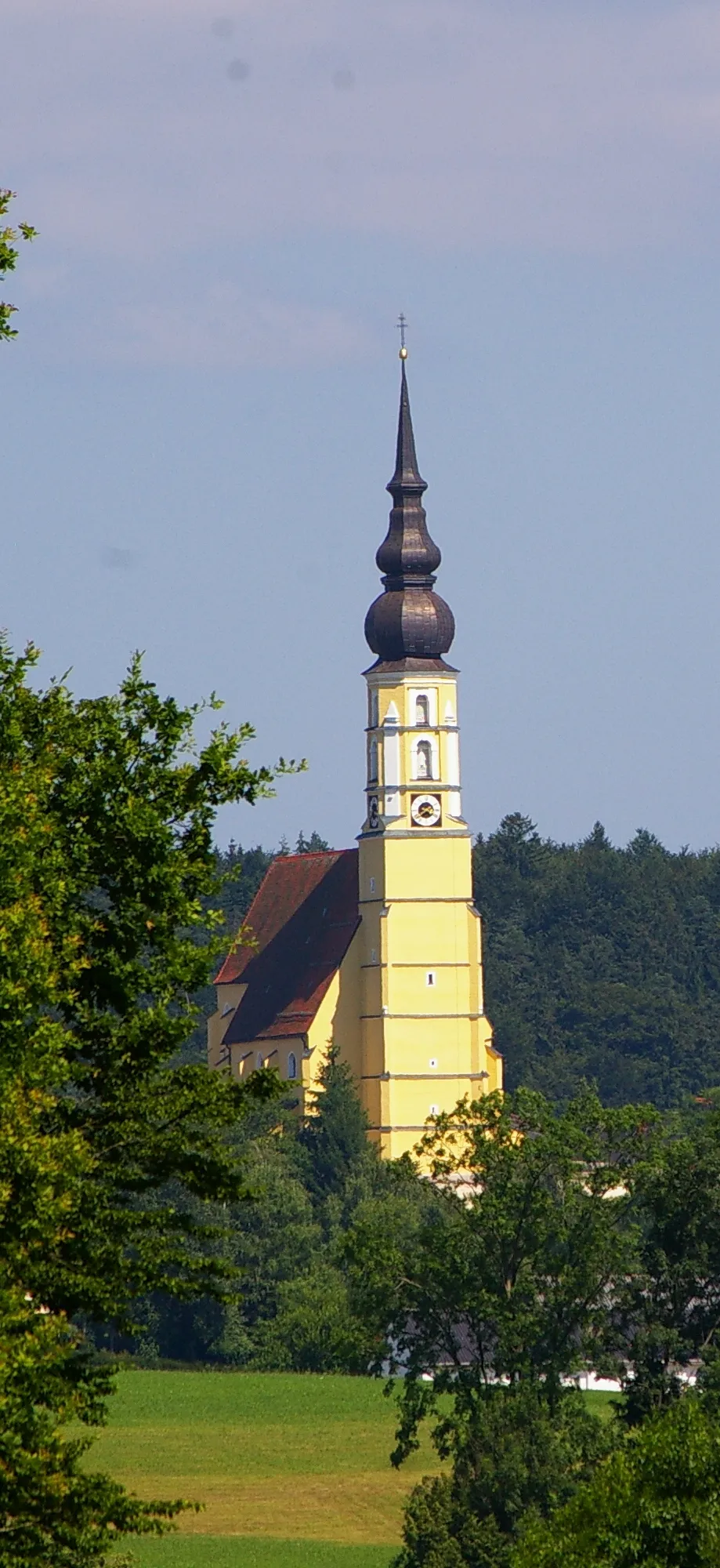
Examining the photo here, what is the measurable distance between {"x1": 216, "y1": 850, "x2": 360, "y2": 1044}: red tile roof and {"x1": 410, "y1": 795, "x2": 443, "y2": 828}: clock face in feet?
15.0

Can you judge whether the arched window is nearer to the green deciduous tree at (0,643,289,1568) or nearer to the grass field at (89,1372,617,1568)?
the grass field at (89,1372,617,1568)

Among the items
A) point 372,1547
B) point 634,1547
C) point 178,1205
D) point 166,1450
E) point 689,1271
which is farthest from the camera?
point 178,1205

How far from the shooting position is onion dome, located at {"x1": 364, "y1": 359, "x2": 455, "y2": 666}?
369 ft

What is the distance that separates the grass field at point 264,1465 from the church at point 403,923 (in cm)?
3582

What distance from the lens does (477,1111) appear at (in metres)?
49.5

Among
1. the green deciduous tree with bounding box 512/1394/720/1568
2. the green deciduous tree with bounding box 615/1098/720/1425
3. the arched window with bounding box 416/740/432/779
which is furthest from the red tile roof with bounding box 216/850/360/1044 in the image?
the green deciduous tree with bounding box 512/1394/720/1568

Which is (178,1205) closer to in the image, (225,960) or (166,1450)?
(166,1450)

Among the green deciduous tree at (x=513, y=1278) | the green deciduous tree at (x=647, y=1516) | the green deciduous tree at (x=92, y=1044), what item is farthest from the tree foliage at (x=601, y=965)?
the green deciduous tree at (x=92, y=1044)

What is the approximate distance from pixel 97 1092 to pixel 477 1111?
3169 centimetres

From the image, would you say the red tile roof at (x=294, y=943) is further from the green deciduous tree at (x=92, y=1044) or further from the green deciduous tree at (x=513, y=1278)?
the green deciduous tree at (x=92, y=1044)

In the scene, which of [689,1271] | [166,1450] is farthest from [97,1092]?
[166,1450]

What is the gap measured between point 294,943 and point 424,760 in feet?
34.1

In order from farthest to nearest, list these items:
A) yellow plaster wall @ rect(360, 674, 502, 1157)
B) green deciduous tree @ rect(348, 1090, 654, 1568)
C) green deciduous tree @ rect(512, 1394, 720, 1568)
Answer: yellow plaster wall @ rect(360, 674, 502, 1157) < green deciduous tree @ rect(348, 1090, 654, 1568) < green deciduous tree @ rect(512, 1394, 720, 1568)

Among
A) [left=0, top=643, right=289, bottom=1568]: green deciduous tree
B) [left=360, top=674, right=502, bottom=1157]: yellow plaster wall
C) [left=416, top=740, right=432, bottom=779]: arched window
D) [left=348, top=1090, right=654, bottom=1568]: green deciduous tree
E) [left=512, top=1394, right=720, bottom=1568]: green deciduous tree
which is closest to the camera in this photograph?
[left=0, top=643, right=289, bottom=1568]: green deciduous tree
